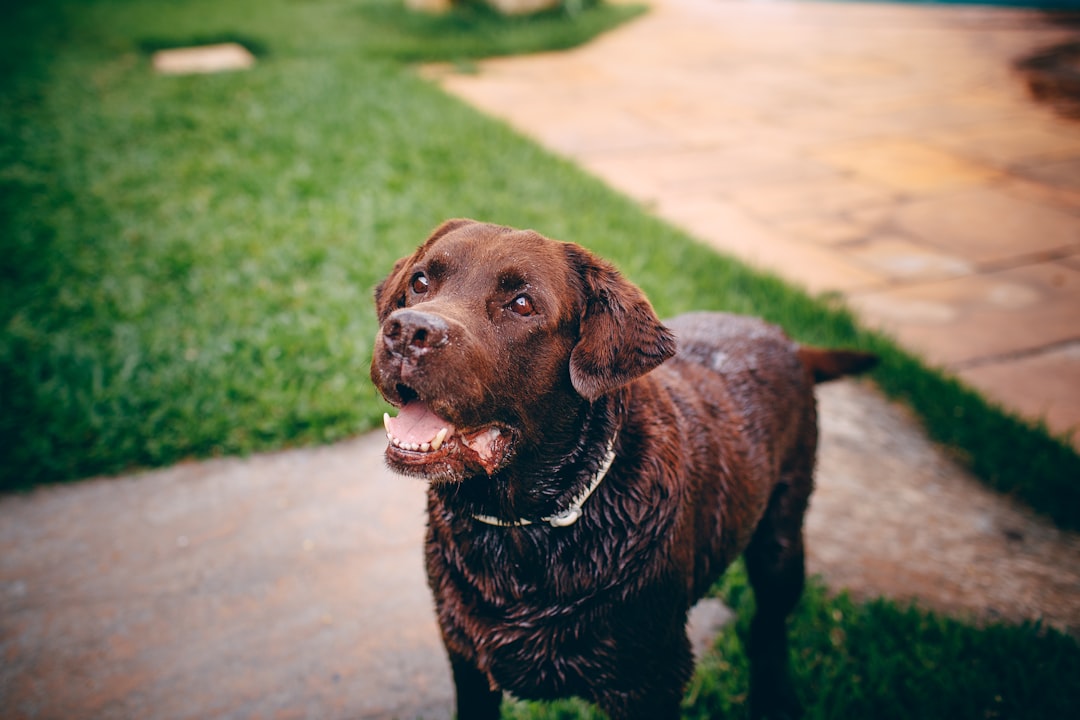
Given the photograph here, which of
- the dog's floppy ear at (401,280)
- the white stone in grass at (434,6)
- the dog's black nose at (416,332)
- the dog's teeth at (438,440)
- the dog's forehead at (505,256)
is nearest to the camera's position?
the dog's black nose at (416,332)

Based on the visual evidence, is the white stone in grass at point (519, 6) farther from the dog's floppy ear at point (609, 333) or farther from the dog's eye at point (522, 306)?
the dog's eye at point (522, 306)

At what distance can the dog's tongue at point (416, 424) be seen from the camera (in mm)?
1739

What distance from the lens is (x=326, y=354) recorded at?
4.15 metres

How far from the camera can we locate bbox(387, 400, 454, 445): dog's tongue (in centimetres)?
174

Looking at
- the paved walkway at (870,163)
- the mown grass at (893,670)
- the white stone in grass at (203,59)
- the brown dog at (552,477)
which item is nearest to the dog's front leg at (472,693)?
the brown dog at (552,477)

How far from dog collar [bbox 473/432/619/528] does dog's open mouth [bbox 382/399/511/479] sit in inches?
6.3

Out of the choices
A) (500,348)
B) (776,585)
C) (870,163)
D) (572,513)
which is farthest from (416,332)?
(870,163)

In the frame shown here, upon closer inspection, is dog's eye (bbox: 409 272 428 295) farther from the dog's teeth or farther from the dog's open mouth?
the dog's teeth

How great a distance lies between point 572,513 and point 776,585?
3.29ft

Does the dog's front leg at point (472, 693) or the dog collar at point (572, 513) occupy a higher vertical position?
the dog collar at point (572, 513)

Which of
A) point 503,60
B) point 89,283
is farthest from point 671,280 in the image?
point 503,60

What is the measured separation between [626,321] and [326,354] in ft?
9.06

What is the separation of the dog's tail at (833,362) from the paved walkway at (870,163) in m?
1.80

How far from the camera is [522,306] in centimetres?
181
